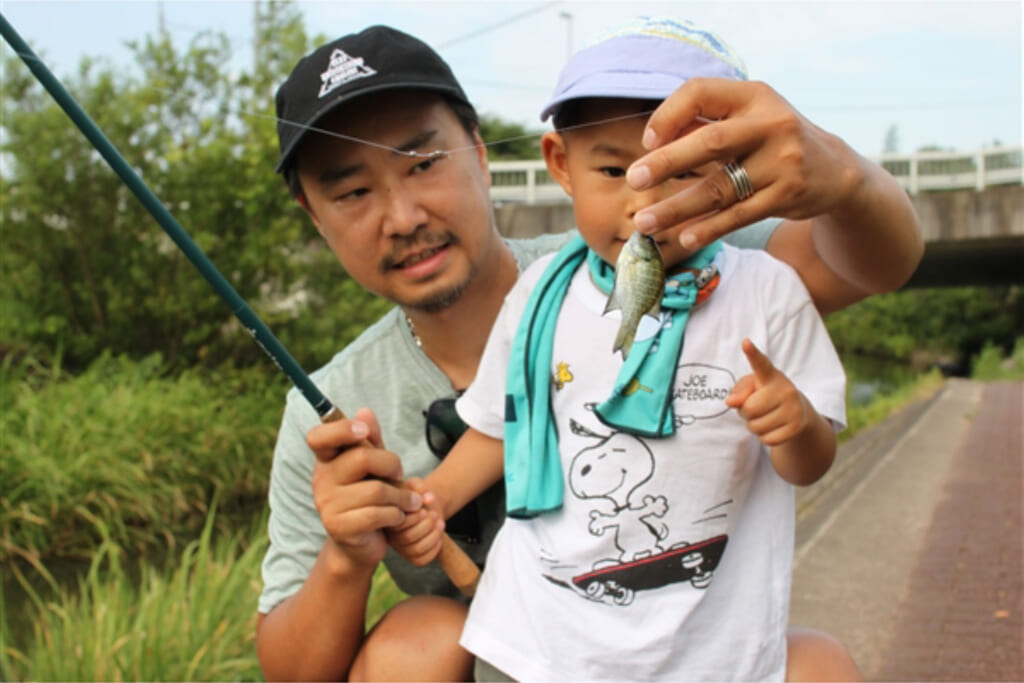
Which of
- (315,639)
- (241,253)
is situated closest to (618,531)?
(315,639)

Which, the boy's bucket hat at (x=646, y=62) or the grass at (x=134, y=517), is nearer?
the boy's bucket hat at (x=646, y=62)

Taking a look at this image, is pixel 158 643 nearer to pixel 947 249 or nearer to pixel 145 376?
pixel 145 376

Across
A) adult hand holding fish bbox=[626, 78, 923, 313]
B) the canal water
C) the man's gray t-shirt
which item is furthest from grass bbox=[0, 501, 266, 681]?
adult hand holding fish bbox=[626, 78, 923, 313]

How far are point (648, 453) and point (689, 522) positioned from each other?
13cm

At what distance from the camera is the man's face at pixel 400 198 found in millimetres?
1921

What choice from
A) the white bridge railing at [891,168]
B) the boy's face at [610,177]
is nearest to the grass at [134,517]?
the white bridge railing at [891,168]

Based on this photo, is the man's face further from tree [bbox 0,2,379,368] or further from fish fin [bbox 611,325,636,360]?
tree [bbox 0,2,379,368]

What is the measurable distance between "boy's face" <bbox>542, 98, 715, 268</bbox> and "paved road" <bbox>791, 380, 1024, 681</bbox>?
117 inches

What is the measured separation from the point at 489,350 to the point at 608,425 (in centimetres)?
33

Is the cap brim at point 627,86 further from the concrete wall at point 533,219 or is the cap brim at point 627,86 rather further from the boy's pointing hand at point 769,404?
the concrete wall at point 533,219

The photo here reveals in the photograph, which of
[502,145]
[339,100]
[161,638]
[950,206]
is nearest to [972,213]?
[950,206]

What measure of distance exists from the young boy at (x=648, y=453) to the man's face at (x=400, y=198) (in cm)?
35

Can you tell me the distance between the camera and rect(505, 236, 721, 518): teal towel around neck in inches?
61.5

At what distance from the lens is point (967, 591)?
15.7 feet
